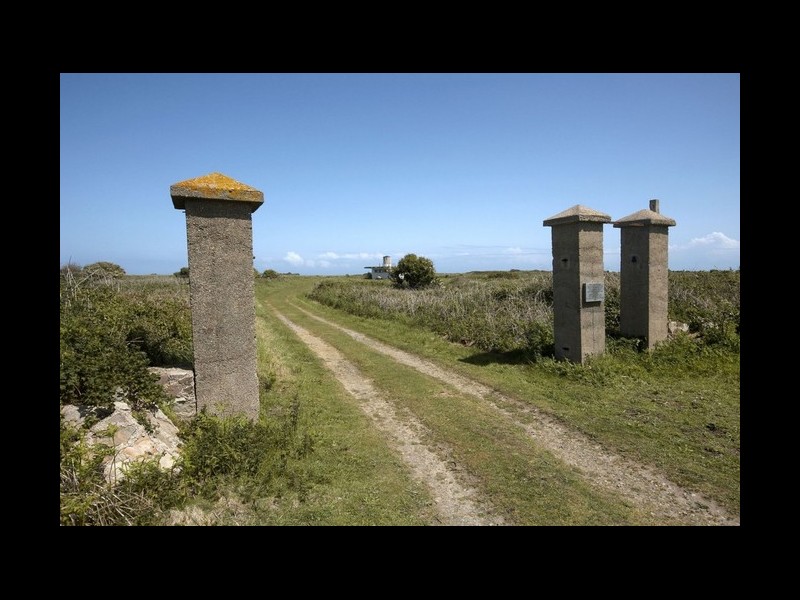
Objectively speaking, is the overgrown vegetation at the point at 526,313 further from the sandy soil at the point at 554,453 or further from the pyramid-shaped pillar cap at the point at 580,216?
the sandy soil at the point at 554,453

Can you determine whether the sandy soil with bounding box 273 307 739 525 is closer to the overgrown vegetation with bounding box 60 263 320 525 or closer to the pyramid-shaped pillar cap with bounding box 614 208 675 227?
the overgrown vegetation with bounding box 60 263 320 525

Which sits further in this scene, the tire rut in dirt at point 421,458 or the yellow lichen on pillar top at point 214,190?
the yellow lichen on pillar top at point 214,190

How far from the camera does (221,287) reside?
5.84m

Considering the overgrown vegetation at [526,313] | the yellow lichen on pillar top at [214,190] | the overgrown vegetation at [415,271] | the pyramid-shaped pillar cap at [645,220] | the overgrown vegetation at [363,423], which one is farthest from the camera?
the overgrown vegetation at [415,271]

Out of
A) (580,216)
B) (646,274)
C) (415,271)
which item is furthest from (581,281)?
Answer: (415,271)

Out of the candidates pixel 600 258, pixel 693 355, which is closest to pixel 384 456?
pixel 600 258

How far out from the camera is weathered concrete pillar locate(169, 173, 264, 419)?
565cm

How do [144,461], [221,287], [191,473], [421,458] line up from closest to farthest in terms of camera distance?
[144,461], [191,473], [421,458], [221,287]

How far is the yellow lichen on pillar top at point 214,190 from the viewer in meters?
5.52

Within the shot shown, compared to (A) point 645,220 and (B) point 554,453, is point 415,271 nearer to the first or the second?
(A) point 645,220

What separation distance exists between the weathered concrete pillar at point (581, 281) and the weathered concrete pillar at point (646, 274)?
128 cm

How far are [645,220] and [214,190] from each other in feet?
30.4

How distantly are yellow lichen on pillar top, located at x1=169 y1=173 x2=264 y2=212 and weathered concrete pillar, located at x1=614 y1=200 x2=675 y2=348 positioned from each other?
28.5 ft

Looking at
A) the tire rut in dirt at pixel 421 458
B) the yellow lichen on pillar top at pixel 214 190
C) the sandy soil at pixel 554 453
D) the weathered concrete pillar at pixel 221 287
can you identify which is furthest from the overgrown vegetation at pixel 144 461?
the yellow lichen on pillar top at pixel 214 190
